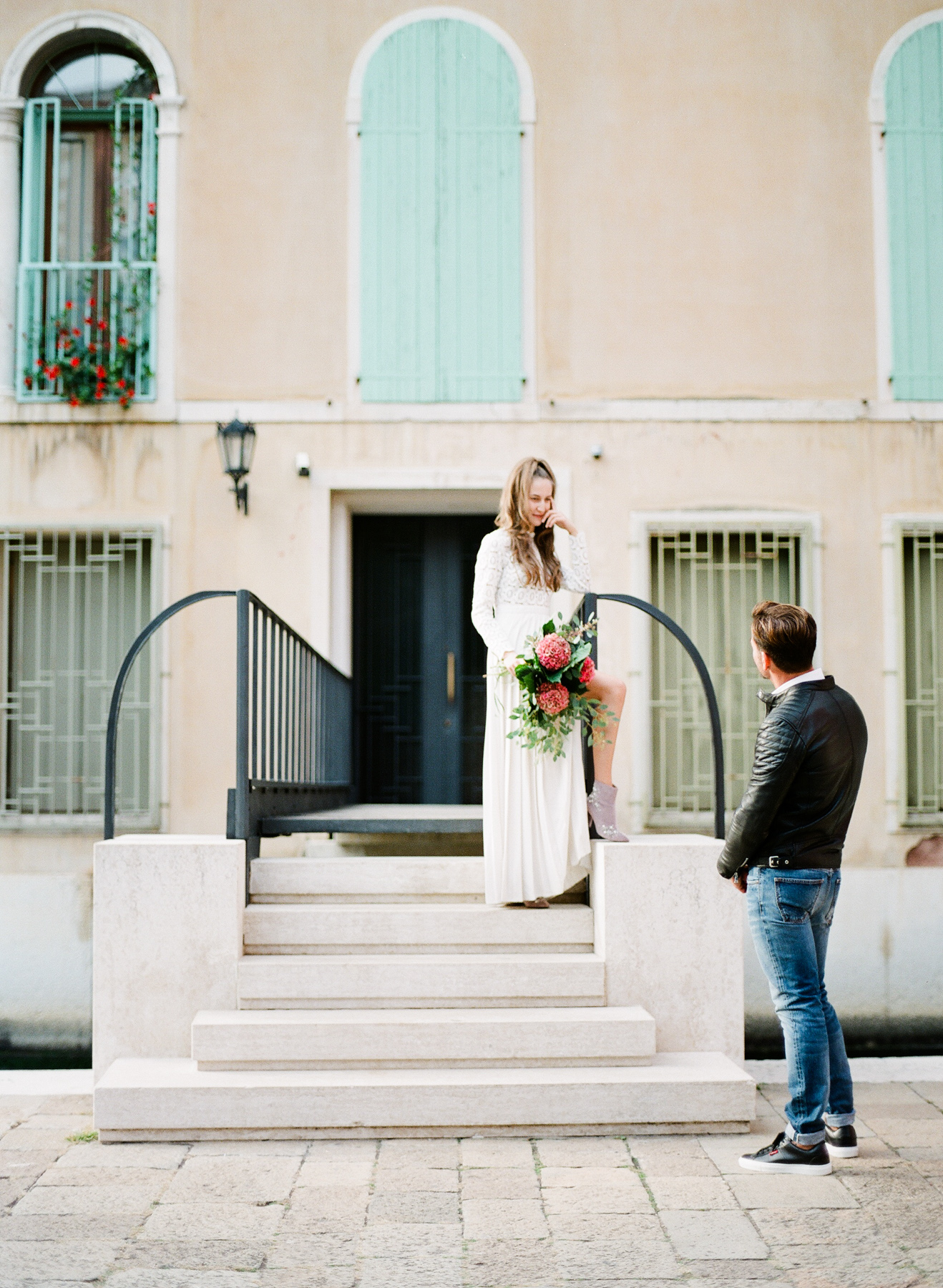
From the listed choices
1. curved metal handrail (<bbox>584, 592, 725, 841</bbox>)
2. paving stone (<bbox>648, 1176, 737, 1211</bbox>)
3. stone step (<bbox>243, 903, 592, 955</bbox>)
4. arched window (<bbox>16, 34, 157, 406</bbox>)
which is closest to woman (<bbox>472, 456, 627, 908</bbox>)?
stone step (<bbox>243, 903, 592, 955</bbox>)

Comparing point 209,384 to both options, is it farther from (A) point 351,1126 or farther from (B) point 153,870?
(A) point 351,1126

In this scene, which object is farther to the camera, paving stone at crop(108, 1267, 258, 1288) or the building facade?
the building facade

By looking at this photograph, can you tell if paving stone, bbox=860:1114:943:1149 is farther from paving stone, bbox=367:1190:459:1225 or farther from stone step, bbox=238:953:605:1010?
paving stone, bbox=367:1190:459:1225

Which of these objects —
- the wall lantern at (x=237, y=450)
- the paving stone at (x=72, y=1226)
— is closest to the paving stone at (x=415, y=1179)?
the paving stone at (x=72, y=1226)

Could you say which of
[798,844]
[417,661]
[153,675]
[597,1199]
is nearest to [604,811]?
[798,844]

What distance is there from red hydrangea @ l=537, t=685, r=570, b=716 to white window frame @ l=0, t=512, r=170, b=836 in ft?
9.63

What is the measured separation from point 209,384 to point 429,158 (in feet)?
6.03

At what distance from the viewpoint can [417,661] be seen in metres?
7.95

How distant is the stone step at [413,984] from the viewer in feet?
15.6

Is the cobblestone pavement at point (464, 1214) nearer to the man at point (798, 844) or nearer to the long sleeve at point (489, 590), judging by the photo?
the man at point (798, 844)

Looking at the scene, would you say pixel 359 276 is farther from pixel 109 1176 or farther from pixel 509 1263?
pixel 509 1263

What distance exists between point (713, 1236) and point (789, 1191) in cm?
44

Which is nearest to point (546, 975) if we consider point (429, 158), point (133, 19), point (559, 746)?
point (559, 746)

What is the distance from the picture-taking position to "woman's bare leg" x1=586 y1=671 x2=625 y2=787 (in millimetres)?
5168
